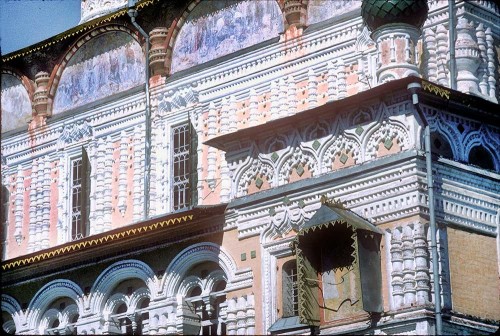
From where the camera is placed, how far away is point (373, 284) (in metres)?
16.6

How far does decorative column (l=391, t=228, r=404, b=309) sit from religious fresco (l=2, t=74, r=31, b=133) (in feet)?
30.1

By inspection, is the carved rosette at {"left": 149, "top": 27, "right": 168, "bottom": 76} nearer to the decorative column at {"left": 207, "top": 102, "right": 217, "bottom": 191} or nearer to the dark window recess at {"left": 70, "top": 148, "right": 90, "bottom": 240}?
the decorative column at {"left": 207, "top": 102, "right": 217, "bottom": 191}

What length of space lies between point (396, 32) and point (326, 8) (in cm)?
242

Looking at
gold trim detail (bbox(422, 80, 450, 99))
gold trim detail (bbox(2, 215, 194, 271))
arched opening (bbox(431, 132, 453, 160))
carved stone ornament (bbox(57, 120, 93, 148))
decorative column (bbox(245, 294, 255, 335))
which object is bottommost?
decorative column (bbox(245, 294, 255, 335))

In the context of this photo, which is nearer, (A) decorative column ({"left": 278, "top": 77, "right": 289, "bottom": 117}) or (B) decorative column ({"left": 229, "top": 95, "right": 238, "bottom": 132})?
(A) decorative column ({"left": 278, "top": 77, "right": 289, "bottom": 117})

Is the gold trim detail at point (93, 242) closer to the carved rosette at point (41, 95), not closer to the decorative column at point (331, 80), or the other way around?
the decorative column at point (331, 80)

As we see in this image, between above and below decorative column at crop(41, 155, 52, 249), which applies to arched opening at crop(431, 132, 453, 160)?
below

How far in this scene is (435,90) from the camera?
671 inches

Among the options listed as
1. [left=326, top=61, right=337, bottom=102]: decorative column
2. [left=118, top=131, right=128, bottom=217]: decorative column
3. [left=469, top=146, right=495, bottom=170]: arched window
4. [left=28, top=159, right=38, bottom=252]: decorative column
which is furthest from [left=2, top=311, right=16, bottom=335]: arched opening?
[left=469, top=146, right=495, bottom=170]: arched window

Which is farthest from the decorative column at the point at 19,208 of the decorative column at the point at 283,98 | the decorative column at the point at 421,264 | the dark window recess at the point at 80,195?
the decorative column at the point at 421,264

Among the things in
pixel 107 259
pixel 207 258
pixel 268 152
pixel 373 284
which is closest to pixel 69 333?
pixel 107 259

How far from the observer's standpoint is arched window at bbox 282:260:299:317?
17.7 metres

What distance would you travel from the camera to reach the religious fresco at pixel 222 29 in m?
20.7

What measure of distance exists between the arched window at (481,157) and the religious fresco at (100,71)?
6464mm
